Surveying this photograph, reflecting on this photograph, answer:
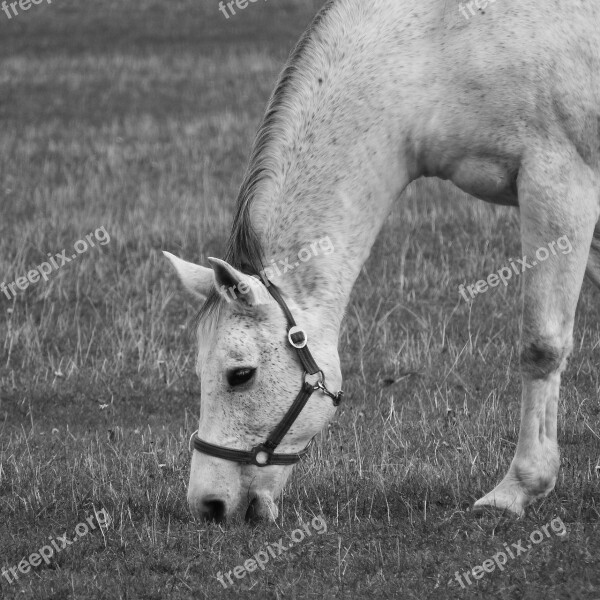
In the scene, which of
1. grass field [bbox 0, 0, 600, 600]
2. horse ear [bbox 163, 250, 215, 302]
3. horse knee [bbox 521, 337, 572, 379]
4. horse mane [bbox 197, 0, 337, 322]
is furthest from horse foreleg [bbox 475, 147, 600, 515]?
horse ear [bbox 163, 250, 215, 302]

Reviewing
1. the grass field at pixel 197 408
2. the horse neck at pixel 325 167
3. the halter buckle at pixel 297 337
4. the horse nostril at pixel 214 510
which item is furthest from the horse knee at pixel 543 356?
the horse nostril at pixel 214 510

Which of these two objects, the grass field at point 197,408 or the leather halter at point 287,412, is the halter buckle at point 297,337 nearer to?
the leather halter at point 287,412

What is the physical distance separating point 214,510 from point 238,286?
99 centimetres

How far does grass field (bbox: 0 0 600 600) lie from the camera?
429 cm

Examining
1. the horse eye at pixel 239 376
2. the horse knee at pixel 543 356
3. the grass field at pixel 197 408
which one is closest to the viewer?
the grass field at pixel 197 408

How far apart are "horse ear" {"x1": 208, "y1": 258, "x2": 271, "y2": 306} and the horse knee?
123 cm

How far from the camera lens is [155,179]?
13969 mm

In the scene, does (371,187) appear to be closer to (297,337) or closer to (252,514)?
(297,337)

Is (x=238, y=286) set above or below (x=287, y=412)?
above

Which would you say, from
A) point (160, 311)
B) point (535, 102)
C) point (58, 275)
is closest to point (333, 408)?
point (535, 102)

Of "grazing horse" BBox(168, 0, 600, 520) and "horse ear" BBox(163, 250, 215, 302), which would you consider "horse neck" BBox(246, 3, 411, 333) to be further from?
"horse ear" BBox(163, 250, 215, 302)

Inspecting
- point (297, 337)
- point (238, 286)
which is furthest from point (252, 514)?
point (238, 286)

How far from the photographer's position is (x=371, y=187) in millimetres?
4809

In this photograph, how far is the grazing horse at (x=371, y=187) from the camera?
4.54 m
